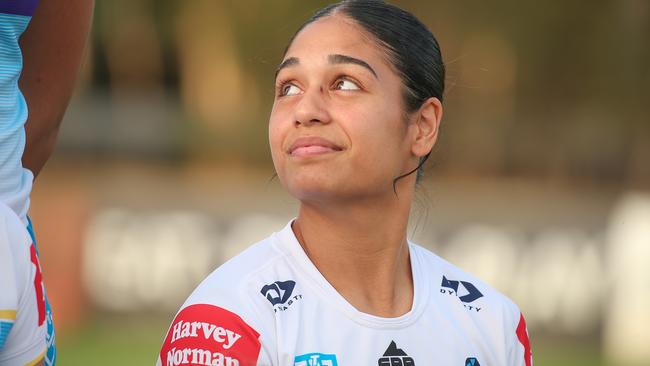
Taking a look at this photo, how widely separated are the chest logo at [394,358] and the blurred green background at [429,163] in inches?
A: 187

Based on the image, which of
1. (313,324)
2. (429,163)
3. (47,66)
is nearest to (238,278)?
(313,324)

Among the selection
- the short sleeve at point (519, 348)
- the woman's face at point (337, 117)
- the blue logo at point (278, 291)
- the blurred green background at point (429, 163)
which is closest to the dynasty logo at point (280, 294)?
the blue logo at point (278, 291)

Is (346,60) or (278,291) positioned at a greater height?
(346,60)

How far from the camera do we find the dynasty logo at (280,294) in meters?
2.65

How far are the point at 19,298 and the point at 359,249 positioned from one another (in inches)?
→ 40.0

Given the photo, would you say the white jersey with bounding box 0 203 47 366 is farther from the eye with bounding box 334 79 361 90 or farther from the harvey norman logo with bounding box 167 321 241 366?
the eye with bounding box 334 79 361 90

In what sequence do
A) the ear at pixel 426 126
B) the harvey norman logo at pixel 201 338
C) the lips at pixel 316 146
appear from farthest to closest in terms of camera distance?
the ear at pixel 426 126, the lips at pixel 316 146, the harvey norman logo at pixel 201 338

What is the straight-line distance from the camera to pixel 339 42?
2.84 meters

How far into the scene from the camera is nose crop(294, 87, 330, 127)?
2.75 meters

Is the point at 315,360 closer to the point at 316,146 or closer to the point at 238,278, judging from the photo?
the point at 238,278

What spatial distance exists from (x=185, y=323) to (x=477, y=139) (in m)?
11.4

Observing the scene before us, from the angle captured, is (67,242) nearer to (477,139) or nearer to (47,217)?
(47,217)

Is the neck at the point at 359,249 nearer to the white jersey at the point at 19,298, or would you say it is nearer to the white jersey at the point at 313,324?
the white jersey at the point at 313,324

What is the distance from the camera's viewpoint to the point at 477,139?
13.8 metres
